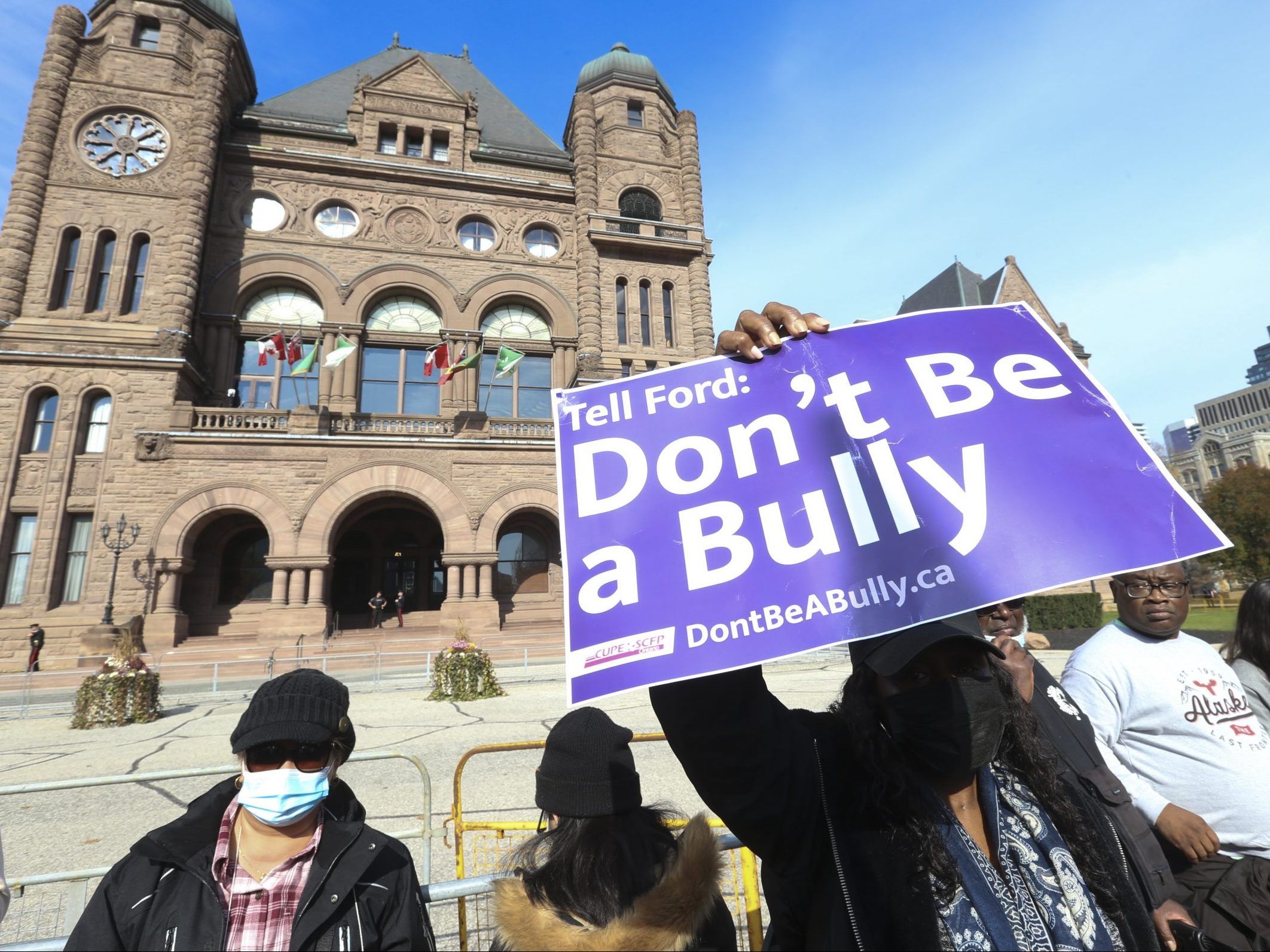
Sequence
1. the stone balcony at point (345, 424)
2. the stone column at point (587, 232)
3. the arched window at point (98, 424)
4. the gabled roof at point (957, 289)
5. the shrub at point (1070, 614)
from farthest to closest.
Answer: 1. the gabled roof at point (957, 289)
2. the stone column at point (587, 232)
3. the shrub at point (1070, 614)
4. the stone balcony at point (345, 424)
5. the arched window at point (98, 424)

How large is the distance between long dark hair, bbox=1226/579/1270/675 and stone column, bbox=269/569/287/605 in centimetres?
2051

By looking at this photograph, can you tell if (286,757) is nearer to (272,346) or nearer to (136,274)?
(272,346)

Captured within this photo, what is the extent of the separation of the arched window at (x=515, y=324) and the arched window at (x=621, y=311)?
287 cm

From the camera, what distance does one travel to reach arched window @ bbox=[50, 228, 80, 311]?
20016mm

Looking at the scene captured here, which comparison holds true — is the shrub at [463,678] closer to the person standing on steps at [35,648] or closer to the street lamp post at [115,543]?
the street lamp post at [115,543]

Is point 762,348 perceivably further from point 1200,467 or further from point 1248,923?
point 1200,467

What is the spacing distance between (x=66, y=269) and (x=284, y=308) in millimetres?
6257

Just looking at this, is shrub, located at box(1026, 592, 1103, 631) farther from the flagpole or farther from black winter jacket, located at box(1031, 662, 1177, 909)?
black winter jacket, located at box(1031, 662, 1177, 909)

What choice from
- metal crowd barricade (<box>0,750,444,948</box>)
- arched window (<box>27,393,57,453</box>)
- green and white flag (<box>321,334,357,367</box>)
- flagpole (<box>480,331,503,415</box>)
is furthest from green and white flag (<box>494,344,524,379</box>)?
metal crowd barricade (<box>0,750,444,948</box>)

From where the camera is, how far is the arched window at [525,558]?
2231cm

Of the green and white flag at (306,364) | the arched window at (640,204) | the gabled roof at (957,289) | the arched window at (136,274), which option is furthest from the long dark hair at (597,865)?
the gabled roof at (957,289)

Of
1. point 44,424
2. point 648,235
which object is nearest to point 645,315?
point 648,235

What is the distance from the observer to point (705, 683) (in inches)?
57.1

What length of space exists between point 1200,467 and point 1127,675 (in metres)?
103
